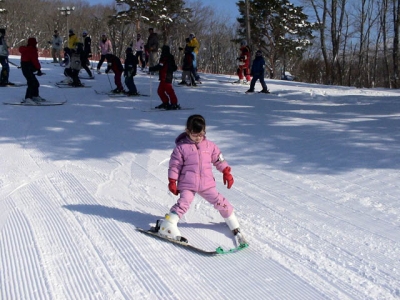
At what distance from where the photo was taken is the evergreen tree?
33281 millimetres

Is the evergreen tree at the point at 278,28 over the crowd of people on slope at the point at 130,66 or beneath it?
over

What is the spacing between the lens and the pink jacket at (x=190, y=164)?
3.77 m

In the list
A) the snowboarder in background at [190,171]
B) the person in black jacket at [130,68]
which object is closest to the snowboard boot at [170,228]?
the snowboarder in background at [190,171]

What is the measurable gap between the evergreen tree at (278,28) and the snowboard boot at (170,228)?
3036cm

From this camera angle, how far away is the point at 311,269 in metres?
3.35

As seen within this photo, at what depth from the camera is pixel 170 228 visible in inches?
150

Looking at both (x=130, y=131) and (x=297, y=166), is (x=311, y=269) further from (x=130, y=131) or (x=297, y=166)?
(x=130, y=131)

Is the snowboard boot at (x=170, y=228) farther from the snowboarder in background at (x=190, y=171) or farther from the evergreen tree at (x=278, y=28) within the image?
the evergreen tree at (x=278, y=28)

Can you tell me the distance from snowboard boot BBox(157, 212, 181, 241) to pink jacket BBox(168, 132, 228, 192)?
0.88ft

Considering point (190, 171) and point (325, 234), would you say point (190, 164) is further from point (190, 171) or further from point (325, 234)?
point (325, 234)

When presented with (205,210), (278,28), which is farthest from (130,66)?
(278,28)

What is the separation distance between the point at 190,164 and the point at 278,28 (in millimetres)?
32261

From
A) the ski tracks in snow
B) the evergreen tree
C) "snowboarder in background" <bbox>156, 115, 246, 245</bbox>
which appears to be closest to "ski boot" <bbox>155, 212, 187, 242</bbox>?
"snowboarder in background" <bbox>156, 115, 246, 245</bbox>

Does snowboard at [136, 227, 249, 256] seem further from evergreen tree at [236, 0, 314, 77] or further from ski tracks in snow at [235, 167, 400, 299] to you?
evergreen tree at [236, 0, 314, 77]
